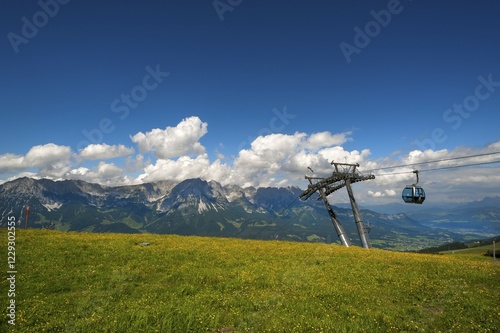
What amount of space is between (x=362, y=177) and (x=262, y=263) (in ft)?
84.3

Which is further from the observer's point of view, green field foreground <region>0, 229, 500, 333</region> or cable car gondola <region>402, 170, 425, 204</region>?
cable car gondola <region>402, 170, 425, 204</region>

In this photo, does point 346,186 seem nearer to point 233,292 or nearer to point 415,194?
point 415,194

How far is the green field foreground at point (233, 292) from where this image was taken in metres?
13.9

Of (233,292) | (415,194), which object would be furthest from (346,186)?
(233,292)

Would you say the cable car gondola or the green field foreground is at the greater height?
the cable car gondola

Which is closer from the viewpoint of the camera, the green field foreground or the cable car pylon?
the green field foreground

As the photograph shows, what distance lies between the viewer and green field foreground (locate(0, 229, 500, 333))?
45.6 feet

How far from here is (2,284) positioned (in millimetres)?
17938

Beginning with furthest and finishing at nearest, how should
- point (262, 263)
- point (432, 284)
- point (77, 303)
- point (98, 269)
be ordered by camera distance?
point (262, 263) < point (98, 269) < point (432, 284) < point (77, 303)

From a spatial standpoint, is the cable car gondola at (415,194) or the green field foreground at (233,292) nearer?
the green field foreground at (233,292)

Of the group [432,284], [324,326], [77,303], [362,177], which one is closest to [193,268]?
[77,303]

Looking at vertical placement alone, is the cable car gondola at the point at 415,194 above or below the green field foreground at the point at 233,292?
above

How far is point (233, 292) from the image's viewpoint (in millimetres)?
18703

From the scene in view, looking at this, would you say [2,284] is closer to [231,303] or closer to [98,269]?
[98,269]
